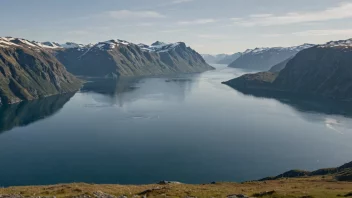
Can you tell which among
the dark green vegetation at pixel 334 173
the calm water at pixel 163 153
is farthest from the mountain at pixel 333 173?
the calm water at pixel 163 153

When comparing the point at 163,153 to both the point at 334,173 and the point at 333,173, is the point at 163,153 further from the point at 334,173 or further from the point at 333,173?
the point at 334,173

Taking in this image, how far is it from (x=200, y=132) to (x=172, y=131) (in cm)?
1562

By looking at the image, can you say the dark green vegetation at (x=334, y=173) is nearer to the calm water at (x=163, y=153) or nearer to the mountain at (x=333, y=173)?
the mountain at (x=333, y=173)

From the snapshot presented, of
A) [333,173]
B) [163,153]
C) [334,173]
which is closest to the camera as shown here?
[334,173]

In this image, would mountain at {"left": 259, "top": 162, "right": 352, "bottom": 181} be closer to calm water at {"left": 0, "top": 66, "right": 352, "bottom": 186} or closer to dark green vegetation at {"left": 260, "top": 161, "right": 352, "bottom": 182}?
dark green vegetation at {"left": 260, "top": 161, "right": 352, "bottom": 182}

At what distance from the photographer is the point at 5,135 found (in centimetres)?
19075

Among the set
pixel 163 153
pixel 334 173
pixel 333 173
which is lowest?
pixel 163 153

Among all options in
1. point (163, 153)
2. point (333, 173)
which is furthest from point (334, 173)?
point (163, 153)

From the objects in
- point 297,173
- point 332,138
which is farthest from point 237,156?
point 332,138

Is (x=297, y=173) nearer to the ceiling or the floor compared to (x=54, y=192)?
nearer to the floor

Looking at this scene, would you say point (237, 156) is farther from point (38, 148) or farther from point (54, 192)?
point (54, 192)

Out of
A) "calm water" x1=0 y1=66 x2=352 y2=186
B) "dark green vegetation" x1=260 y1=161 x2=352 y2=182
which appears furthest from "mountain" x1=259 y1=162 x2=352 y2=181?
"calm water" x1=0 y1=66 x2=352 y2=186

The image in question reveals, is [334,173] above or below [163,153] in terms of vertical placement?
above

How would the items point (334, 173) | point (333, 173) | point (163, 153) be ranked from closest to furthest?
point (334, 173)
point (333, 173)
point (163, 153)
